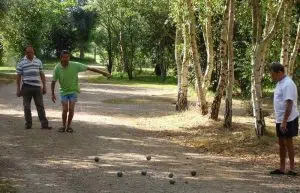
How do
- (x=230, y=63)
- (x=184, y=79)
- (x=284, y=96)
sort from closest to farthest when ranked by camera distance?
(x=284, y=96) → (x=230, y=63) → (x=184, y=79)

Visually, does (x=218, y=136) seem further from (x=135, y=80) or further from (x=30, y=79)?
(x=135, y=80)

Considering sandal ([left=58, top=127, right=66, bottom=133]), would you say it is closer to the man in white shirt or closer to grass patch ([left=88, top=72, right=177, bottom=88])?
the man in white shirt

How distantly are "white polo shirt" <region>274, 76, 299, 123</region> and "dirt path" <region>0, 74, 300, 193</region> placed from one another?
1.09m

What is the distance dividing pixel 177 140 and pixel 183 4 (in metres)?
5.86

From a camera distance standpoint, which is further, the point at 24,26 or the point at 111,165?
the point at 24,26

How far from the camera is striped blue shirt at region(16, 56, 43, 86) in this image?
13.0 metres

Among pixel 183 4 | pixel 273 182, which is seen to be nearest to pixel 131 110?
pixel 183 4

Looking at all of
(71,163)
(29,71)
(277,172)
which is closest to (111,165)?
(71,163)

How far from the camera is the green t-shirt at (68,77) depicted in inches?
500

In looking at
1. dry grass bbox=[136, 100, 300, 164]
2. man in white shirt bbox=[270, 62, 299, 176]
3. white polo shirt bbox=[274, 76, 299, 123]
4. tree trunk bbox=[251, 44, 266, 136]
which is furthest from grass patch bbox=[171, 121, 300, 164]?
white polo shirt bbox=[274, 76, 299, 123]

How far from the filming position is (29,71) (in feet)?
42.7

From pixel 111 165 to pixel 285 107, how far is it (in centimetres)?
333

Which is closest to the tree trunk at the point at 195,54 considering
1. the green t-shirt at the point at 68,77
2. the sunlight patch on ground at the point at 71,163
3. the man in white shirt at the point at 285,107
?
the green t-shirt at the point at 68,77

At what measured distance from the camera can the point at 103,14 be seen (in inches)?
1913
